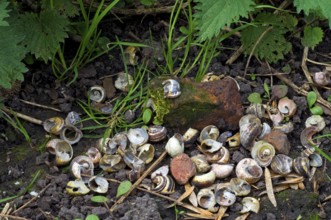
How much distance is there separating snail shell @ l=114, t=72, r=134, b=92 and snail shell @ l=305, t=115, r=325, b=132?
0.72 m

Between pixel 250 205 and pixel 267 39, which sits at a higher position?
pixel 267 39

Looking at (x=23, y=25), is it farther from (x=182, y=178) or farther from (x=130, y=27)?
(x=182, y=178)

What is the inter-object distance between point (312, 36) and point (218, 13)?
0.57 metres

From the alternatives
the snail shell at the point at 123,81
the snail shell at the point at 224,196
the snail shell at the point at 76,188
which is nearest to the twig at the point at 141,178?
the snail shell at the point at 76,188

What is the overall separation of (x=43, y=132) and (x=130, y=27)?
2.13ft

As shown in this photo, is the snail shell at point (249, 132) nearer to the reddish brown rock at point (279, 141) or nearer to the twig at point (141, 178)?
the reddish brown rock at point (279, 141)

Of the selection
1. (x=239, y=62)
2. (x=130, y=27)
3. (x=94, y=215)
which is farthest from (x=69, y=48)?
(x=94, y=215)

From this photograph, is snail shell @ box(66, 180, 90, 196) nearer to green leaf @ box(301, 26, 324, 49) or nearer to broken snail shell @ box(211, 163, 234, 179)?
broken snail shell @ box(211, 163, 234, 179)

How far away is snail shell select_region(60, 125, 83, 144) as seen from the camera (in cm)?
261

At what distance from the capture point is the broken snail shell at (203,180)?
242cm

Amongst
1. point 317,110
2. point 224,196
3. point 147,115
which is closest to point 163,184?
point 224,196

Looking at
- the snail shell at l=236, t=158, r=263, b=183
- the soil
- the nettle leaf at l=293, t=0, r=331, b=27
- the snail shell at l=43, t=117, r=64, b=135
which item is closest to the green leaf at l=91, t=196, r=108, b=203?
the soil

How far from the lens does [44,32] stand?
2.67m

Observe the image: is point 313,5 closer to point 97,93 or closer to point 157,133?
point 157,133
